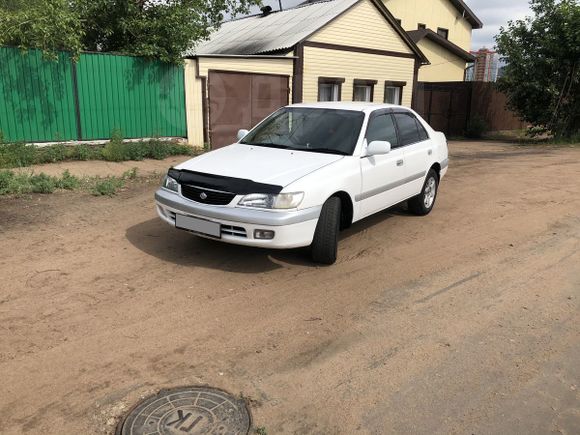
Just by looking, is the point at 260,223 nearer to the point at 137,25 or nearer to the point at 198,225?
the point at 198,225

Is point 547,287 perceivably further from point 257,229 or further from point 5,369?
point 5,369

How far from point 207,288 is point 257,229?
2.28ft

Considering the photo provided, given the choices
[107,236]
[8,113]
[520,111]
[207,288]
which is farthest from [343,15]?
[207,288]

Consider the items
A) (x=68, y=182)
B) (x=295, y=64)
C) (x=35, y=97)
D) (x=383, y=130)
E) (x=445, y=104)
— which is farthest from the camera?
(x=445, y=104)

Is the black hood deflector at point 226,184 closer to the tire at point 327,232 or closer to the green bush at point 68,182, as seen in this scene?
the tire at point 327,232

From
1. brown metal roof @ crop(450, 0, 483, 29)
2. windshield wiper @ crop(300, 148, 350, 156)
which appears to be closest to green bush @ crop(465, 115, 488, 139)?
brown metal roof @ crop(450, 0, 483, 29)

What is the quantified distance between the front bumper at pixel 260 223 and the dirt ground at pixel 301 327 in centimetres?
39

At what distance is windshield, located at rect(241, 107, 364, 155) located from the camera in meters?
5.52

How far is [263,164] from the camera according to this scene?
5.03 m

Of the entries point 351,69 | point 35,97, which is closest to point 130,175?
point 35,97

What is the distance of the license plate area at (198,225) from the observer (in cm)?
468

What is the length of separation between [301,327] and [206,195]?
1.63m

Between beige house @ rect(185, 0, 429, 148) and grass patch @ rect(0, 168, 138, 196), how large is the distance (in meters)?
4.54

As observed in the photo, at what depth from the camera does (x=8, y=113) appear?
9820 millimetres
